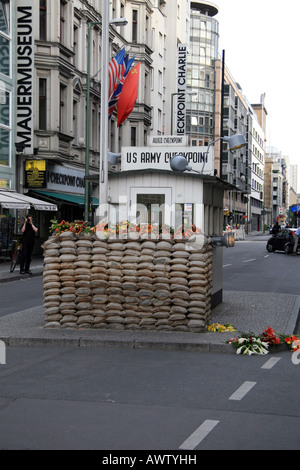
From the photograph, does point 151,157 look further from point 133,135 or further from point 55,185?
point 133,135

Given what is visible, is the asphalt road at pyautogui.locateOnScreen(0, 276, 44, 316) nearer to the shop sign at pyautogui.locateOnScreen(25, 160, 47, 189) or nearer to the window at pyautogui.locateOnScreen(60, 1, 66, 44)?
the shop sign at pyautogui.locateOnScreen(25, 160, 47, 189)

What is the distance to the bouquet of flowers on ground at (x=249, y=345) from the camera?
8.15 metres

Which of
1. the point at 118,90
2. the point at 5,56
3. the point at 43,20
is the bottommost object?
the point at 118,90

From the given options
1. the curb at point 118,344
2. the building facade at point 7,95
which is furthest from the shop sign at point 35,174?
the curb at point 118,344

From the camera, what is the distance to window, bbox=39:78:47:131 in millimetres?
29641

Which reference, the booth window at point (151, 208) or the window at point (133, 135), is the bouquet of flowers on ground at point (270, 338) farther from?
the window at point (133, 135)

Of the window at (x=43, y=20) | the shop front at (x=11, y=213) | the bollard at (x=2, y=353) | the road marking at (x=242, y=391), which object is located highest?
the window at (x=43, y=20)

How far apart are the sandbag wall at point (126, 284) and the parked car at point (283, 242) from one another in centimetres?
2644

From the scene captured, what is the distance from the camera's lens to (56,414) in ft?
17.6

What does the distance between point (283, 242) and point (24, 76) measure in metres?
17.3

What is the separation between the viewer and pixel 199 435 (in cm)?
479

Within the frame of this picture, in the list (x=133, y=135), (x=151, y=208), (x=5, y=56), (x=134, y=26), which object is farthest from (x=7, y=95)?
(x=134, y=26)

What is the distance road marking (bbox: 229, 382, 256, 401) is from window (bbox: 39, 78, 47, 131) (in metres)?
24.6
